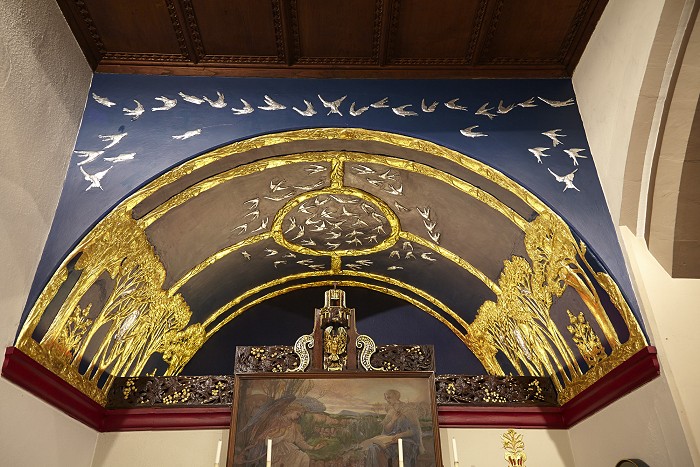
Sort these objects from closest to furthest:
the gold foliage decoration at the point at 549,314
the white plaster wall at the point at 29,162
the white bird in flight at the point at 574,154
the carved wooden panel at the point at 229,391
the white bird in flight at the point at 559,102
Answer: the white plaster wall at the point at 29,162 < the gold foliage decoration at the point at 549,314 < the white bird in flight at the point at 574,154 < the white bird in flight at the point at 559,102 < the carved wooden panel at the point at 229,391

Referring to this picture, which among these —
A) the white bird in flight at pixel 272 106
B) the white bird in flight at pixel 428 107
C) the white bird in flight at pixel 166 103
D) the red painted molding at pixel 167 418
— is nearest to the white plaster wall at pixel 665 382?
the white bird in flight at pixel 428 107

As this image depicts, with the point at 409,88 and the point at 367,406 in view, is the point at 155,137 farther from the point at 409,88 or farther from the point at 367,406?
the point at 367,406

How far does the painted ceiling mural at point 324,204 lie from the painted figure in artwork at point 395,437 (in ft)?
5.86

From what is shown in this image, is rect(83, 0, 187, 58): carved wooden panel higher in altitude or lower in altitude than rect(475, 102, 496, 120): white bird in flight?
higher

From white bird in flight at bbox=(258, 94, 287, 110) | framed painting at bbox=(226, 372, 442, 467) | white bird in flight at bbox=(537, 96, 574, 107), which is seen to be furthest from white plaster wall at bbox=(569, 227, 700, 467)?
white bird in flight at bbox=(258, 94, 287, 110)

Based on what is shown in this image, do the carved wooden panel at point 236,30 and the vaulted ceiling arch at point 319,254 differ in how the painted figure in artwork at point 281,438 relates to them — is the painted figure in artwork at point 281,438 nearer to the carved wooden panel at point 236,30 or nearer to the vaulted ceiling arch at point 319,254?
the vaulted ceiling arch at point 319,254

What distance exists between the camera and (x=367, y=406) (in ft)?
21.1

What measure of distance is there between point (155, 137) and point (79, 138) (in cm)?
73

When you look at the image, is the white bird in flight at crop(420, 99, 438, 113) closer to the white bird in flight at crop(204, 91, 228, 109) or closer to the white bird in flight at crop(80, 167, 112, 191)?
the white bird in flight at crop(204, 91, 228, 109)

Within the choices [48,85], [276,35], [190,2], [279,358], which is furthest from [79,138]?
[279,358]

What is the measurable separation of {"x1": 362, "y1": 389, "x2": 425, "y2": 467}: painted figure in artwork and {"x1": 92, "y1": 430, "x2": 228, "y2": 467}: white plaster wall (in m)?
1.72

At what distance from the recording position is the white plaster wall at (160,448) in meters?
6.52

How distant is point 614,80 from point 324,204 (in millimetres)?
3534

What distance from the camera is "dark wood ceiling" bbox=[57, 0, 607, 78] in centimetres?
568
